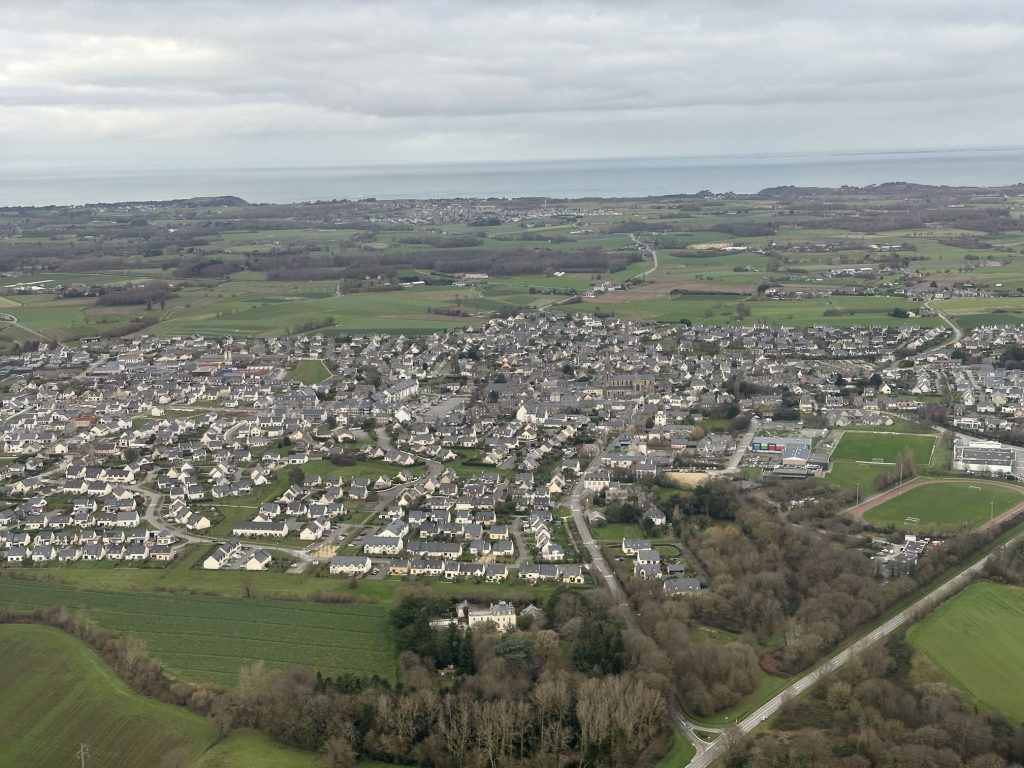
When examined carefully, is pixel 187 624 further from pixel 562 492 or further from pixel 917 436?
pixel 917 436

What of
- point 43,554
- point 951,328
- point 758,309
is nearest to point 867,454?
point 951,328

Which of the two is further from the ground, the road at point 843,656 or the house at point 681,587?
the house at point 681,587

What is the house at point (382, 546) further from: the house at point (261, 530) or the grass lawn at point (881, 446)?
the grass lawn at point (881, 446)

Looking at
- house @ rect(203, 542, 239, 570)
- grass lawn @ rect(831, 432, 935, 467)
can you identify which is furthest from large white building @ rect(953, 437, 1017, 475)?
house @ rect(203, 542, 239, 570)

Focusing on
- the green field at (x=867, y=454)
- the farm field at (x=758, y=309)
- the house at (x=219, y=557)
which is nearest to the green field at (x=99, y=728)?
the house at (x=219, y=557)

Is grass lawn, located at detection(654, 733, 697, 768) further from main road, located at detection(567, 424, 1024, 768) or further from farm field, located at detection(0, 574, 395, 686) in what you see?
farm field, located at detection(0, 574, 395, 686)

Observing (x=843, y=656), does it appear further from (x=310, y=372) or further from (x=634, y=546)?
(x=310, y=372)
